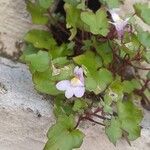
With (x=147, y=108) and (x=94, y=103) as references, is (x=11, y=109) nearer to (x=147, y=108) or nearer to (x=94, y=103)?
(x=94, y=103)

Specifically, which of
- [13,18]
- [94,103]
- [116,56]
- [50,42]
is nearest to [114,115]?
[94,103]

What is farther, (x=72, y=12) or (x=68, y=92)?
(x=72, y=12)

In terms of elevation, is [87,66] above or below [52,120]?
above

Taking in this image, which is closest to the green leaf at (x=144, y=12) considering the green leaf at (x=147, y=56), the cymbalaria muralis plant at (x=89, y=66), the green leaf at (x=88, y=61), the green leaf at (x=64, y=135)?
the cymbalaria muralis plant at (x=89, y=66)

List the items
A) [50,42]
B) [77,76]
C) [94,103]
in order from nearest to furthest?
[77,76] < [94,103] < [50,42]

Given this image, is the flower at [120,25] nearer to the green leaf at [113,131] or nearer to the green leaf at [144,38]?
the green leaf at [144,38]

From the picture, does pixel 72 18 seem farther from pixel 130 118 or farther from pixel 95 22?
pixel 130 118
